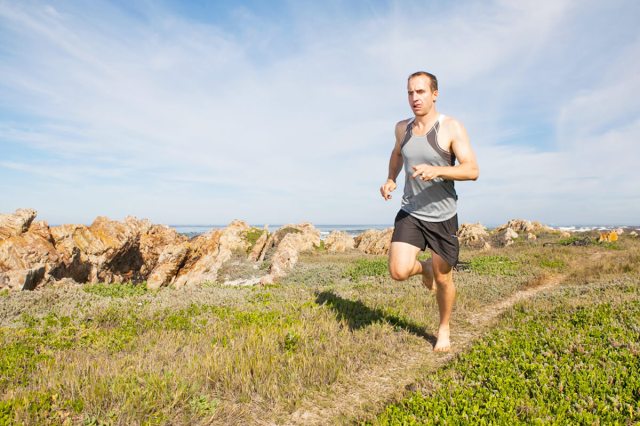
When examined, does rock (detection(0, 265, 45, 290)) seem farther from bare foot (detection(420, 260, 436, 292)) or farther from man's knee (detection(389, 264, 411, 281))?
bare foot (detection(420, 260, 436, 292))

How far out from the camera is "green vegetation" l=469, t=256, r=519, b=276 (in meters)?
13.8

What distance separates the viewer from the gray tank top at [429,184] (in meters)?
5.36

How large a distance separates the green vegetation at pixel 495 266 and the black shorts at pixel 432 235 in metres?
8.85

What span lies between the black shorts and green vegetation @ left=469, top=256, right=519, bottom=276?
29.0 feet

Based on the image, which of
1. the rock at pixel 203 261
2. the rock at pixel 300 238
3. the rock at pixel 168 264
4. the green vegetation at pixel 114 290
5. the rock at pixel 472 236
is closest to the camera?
the green vegetation at pixel 114 290

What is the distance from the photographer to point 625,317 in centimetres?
609

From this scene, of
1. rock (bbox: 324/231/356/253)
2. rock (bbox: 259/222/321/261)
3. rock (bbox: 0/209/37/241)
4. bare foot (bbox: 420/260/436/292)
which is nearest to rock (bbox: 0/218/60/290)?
rock (bbox: 0/209/37/241)

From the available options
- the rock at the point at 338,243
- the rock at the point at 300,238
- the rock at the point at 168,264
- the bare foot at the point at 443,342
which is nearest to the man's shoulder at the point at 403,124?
the bare foot at the point at 443,342

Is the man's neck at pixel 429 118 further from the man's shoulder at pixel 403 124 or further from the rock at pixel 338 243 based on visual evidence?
the rock at pixel 338 243

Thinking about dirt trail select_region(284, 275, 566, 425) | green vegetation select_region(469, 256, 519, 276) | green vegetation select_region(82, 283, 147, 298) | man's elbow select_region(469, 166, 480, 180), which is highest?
man's elbow select_region(469, 166, 480, 180)

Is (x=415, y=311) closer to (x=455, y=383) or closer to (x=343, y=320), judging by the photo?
(x=343, y=320)

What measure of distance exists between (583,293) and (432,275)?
5469 mm

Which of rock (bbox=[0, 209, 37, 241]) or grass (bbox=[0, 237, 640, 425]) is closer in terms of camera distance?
grass (bbox=[0, 237, 640, 425])

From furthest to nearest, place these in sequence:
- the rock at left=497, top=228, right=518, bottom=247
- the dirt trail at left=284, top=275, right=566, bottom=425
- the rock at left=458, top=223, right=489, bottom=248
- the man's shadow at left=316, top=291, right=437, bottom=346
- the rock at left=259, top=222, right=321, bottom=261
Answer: the rock at left=497, top=228, right=518, bottom=247
the rock at left=458, top=223, right=489, bottom=248
the rock at left=259, top=222, right=321, bottom=261
the man's shadow at left=316, top=291, right=437, bottom=346
the dirt trail at left=284, top=275, right=566, bottom=425
